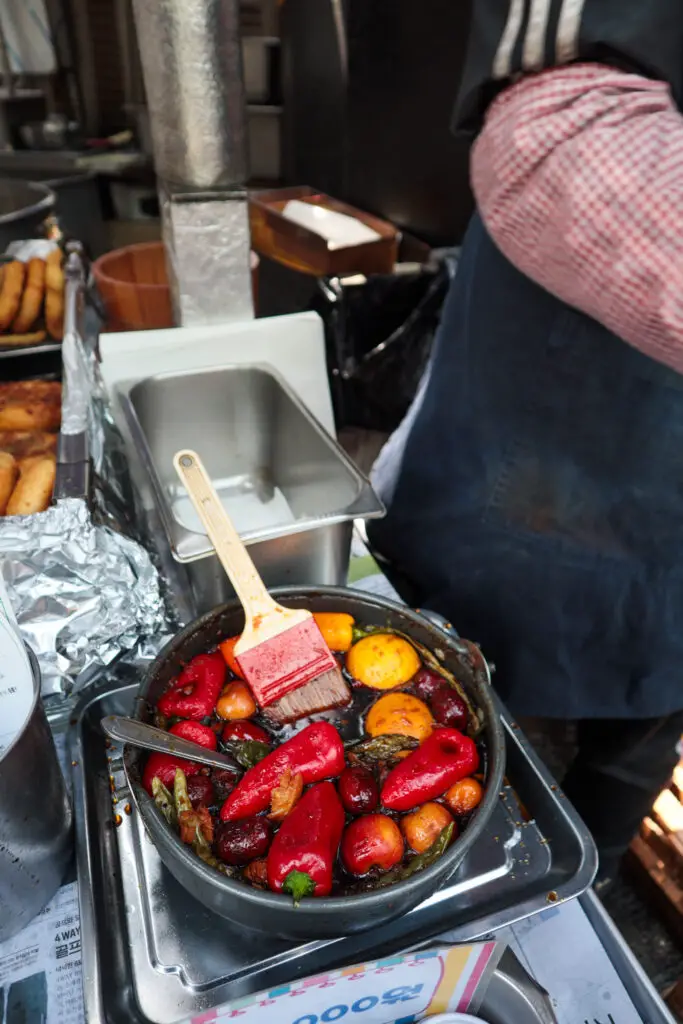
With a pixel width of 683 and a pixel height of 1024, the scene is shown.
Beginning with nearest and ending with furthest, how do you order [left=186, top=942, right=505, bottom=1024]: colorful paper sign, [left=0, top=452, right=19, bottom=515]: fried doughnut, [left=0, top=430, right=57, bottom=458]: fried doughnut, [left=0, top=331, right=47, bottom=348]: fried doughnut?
[left=186, top=942, right=505, bottom=1024]: colorful paper sign → [left=0, top=452, right=19, bottom=515]: fried doughnut → [left=0, top=430, right=57, bottom=458]: fried doughnut → [left=0, top=331, right=47, bottom=348]: fried doughnut

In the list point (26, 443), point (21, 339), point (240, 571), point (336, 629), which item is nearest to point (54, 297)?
point (21, 339)

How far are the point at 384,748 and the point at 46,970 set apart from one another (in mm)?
492

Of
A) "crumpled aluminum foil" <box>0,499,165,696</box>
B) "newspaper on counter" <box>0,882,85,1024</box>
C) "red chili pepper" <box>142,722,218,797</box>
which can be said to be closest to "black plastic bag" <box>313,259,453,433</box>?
"crumpled aluminum foil" <box>0,499,165,696</box>

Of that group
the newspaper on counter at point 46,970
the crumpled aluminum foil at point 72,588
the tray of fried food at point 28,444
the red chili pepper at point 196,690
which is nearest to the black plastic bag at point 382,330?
the tray of fried food at point 28,444

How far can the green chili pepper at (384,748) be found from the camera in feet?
2.92

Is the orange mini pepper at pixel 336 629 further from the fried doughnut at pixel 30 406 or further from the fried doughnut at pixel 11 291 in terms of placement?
the fried doughnut at pixel 11 291

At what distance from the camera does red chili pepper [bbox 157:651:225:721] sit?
880 millimetres

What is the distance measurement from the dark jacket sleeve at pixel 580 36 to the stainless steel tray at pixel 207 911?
38.7 inches

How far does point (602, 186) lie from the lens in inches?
31.4

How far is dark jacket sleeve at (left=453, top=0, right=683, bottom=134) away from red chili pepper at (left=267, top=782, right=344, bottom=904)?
38.8 inches

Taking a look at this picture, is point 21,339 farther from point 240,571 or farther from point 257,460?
point 240,571

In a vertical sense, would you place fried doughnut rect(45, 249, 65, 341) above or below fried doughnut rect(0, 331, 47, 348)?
above

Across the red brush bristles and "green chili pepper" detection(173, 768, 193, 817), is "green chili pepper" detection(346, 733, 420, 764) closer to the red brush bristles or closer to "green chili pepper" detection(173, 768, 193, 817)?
A: the red brush bristles

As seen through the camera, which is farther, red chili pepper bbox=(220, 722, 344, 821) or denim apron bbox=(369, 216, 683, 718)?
denim apron bbox=(369, 216, 683, 718)
